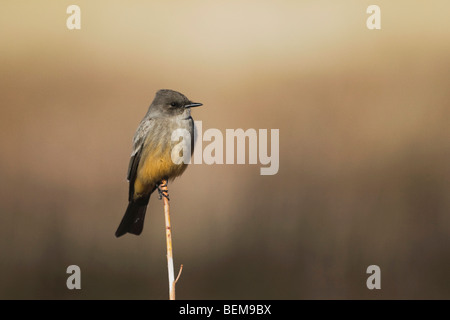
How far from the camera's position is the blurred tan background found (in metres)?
6.32

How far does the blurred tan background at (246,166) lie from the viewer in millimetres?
6320

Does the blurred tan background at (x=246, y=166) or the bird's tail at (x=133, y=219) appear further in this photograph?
the blurred tan background at (x=246, y=166)

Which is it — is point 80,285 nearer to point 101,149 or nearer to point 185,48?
point 101,149

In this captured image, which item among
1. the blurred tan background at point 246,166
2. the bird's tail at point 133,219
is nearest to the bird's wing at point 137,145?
the bird's tail at point 133,219

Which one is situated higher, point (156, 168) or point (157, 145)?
point (157, 145)

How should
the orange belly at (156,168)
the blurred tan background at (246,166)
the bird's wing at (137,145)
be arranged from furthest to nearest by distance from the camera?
the blurred tan background at (246,166), the bird's wing at (137,145), the orange belly at (156,168)

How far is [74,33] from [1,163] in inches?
99.0

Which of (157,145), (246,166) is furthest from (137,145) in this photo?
(246,166)

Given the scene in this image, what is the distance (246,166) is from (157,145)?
2.80m

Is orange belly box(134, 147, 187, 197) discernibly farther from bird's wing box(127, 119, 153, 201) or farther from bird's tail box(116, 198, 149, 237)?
bird's tail box(116, 198, 149, 237)

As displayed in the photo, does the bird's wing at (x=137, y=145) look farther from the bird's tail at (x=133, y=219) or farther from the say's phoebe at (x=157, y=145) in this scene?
the bird's tail at (x=133, y=219)

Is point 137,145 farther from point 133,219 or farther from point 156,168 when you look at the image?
point 133,219

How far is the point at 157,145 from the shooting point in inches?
179

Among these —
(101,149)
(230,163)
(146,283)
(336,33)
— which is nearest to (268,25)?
(336,33)
